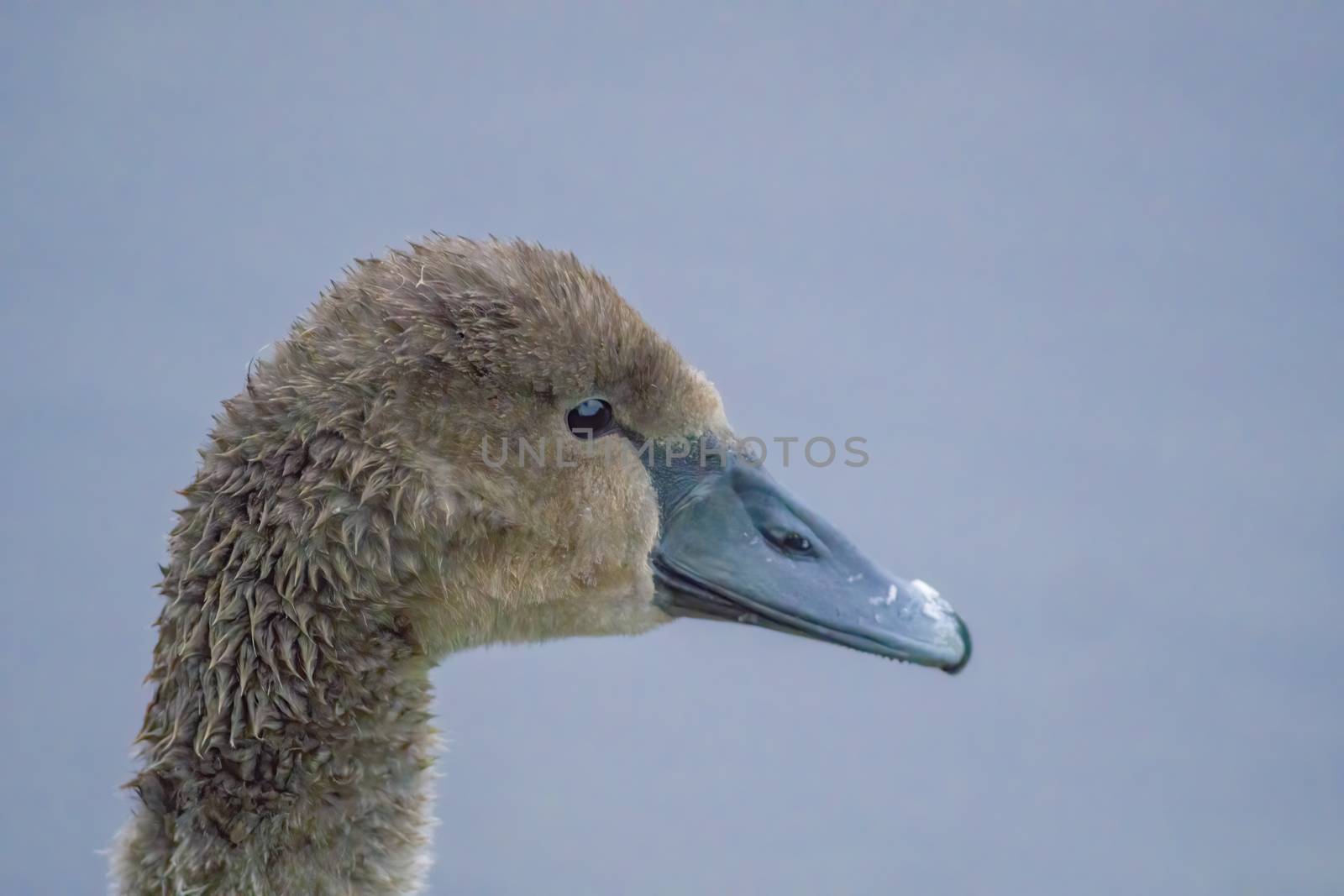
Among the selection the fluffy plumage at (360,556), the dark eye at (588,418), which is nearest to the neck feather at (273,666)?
the fluffy plumage at (360,556)

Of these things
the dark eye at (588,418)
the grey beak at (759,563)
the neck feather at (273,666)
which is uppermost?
the dark eye at (588,418)

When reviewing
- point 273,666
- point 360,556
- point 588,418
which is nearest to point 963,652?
point 588,418

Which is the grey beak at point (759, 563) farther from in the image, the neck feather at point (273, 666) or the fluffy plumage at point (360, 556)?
the neck feather at point (273, 666)

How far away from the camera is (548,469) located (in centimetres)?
311

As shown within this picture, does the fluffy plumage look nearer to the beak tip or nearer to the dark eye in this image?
the dark eye

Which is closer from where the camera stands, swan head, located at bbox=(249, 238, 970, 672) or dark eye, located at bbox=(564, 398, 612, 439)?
swan head, located at bbox=(249, 238, 970, 672)

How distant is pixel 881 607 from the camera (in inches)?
125

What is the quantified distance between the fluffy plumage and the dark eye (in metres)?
0.03

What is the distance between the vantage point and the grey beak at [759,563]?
320 centimetres

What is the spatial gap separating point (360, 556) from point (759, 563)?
0.82 metres

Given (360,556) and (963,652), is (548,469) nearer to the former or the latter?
(360,556)

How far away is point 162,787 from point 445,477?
2.54ft

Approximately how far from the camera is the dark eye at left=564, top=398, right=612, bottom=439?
10.3 ft

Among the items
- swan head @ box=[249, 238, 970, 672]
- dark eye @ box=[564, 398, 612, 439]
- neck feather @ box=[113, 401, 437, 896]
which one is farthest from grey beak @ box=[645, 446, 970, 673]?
neck feather @ box=[113, 401, 437, 896]
